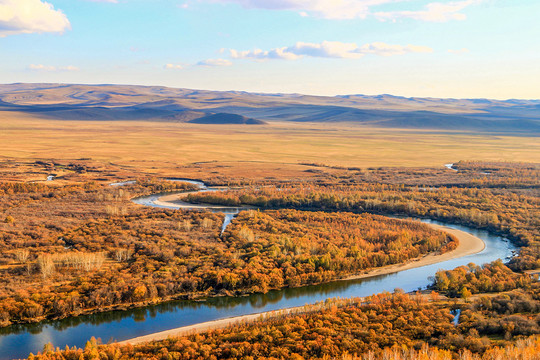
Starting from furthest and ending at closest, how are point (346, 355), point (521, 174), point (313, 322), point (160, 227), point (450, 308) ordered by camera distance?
point (521, 174) < point (160, 227) < point (450, 308) < point (313, 322) < point (346, 355)

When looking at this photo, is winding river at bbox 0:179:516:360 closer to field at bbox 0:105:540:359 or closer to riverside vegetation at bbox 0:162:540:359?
field at bbox 0:105:540:359

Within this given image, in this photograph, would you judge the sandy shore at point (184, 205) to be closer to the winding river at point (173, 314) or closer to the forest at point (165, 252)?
the forest at point (165, 252)

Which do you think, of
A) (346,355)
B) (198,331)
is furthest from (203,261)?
(346,355)

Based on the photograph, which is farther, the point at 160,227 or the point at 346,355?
the point at 160,227

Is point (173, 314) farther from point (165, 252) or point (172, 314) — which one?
point (165, 252)

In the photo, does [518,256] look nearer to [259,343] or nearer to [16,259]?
[259,343]

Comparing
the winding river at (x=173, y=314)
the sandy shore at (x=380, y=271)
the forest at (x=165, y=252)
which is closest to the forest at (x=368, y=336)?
the sandy shore at (x=380, y=271)

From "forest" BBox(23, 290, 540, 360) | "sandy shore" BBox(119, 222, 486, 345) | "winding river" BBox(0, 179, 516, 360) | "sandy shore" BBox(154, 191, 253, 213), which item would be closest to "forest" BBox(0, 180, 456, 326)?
"winding river" BBox(0, 179, 516, 360)
